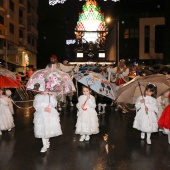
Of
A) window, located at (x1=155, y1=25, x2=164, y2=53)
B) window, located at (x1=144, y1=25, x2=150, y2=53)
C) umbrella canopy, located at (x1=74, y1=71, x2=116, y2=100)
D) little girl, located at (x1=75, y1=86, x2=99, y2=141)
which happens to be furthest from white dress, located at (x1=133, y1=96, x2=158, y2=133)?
window, located at (x1=144, y1=25, x2=150, y2=53)

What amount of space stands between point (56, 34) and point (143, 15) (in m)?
27.5

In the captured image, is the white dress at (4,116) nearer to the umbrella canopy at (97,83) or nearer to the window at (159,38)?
the umbrella canopy at (97,83)

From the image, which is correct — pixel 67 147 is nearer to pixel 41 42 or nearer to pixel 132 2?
pixel 132 2

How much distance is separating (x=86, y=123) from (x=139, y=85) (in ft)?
5.41

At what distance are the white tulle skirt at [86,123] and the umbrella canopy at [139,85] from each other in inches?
34.6

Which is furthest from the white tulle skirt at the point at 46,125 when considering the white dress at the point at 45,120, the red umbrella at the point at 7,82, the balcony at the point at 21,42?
the balcony at the point at 21,42

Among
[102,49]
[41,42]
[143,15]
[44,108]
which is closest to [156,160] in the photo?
[44,108]

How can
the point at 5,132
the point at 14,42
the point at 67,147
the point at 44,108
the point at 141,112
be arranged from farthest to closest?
the point at 14,42, the point at 5,132, the point at 141,112, the point at 67,147, the point at 44,108

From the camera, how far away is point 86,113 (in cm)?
728

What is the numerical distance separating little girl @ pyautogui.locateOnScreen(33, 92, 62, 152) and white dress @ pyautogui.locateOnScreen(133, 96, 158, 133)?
217 centimetres

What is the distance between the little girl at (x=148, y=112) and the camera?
281 inches

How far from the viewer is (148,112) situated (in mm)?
7238

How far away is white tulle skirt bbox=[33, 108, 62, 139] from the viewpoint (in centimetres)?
636

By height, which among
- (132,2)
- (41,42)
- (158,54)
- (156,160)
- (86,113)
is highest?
(132,2)
